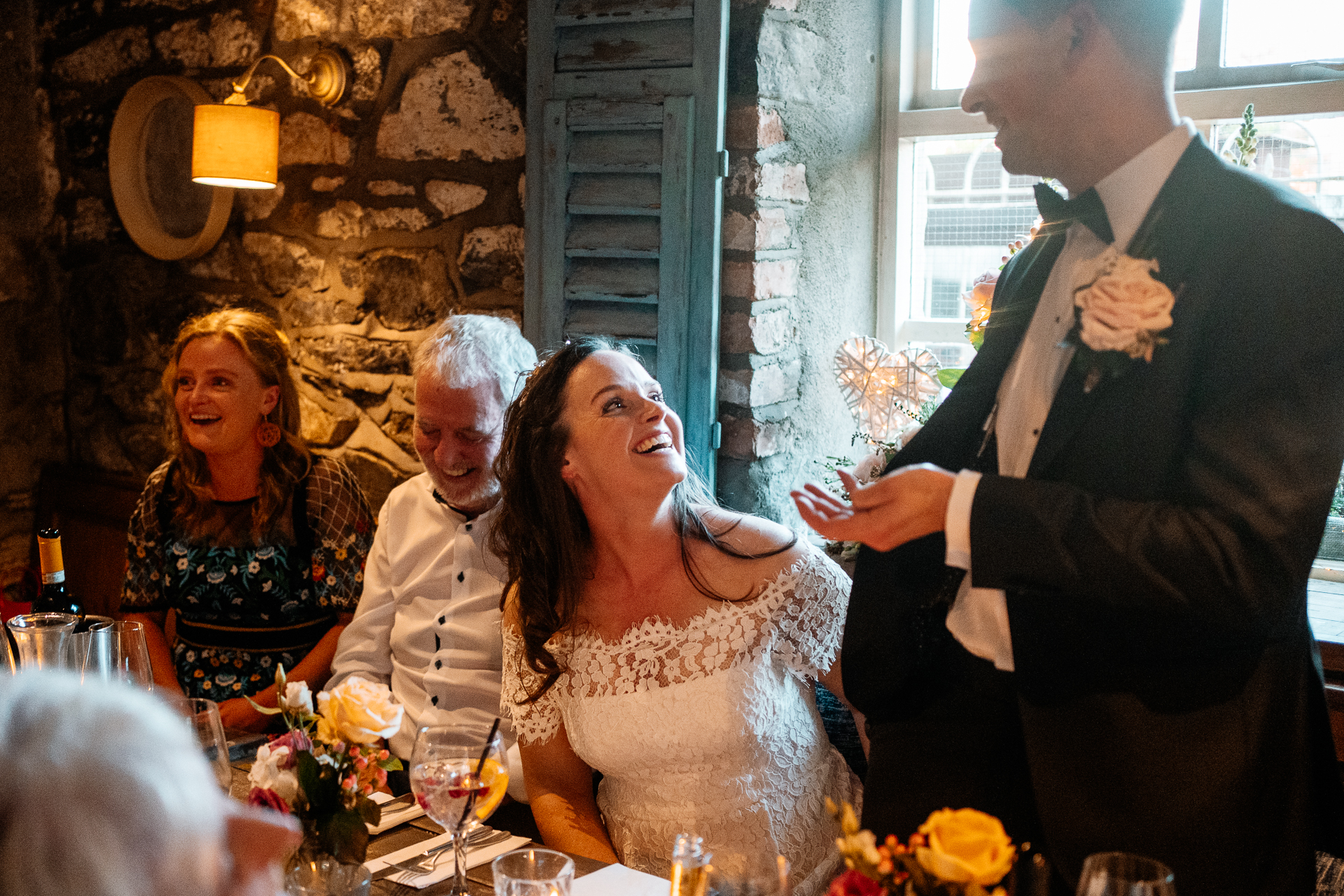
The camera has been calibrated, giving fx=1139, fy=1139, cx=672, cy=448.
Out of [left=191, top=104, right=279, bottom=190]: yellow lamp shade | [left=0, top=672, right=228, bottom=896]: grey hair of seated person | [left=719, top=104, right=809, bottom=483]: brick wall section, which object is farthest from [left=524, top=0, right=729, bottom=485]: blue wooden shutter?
[left=0, top=672, right=228, bottom=896]: grey hair of seated person

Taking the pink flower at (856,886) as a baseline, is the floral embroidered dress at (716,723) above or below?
below

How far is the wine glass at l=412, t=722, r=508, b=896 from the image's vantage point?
1.27m

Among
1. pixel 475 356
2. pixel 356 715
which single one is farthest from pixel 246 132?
pixel 356 715

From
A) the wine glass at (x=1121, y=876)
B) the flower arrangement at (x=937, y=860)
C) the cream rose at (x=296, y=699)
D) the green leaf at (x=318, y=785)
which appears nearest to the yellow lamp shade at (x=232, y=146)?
the cream rose at (x=296, y=699)

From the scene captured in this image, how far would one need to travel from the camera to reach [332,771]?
1.26 metres

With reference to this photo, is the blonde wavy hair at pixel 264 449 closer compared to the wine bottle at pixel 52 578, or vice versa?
the wine bottle at pixel 52 578

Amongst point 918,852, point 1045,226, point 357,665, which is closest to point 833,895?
point 918,852

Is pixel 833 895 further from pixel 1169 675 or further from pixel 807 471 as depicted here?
pixel 807 471

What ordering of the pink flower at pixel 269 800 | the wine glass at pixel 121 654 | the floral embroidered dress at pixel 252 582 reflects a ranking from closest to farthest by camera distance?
the pink flower at pixel 269 800 → the wine glass at pixel 121 654 → the floral embroidered dress at pixel 252 582

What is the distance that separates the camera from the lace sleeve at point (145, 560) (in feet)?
8.55

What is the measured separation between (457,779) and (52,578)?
3.89 feet

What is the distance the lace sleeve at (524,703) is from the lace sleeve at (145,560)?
1.11 metres

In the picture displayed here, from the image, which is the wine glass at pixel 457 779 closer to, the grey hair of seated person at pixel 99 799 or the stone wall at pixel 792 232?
the grey hair of seated person at pixel 99 799

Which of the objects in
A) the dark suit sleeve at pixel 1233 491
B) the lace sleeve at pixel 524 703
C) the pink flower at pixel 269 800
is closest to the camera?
the dark suit sleeve at pixel 1233 491
